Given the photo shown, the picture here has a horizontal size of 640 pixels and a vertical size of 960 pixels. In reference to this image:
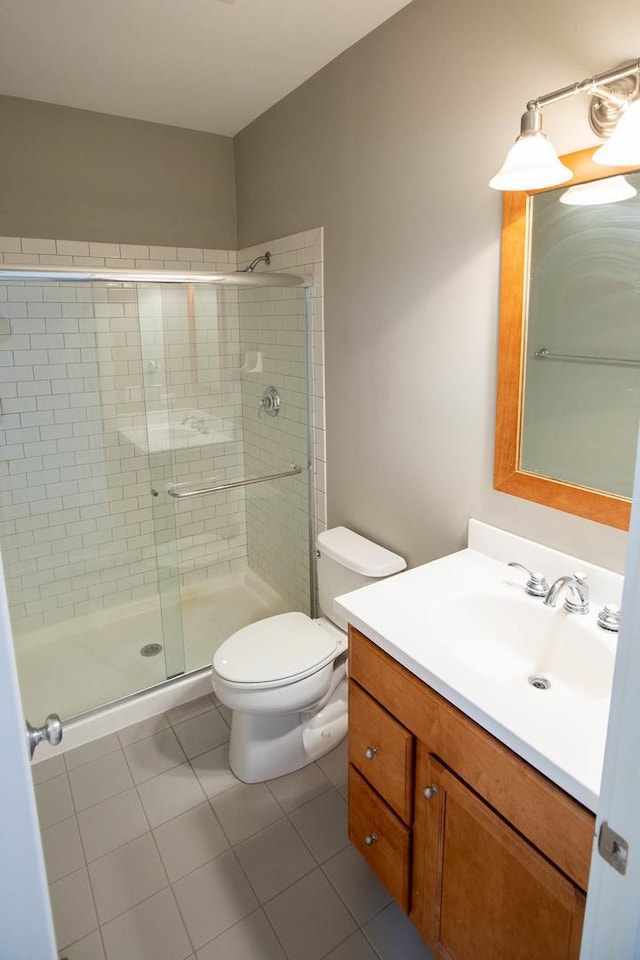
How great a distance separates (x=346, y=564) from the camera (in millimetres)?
2021

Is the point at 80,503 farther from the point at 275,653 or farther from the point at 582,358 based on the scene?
the point at 582,358

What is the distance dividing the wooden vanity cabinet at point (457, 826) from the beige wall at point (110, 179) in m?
2.21

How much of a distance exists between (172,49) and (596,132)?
1.49 metres

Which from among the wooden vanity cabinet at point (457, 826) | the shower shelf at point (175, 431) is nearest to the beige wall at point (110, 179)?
the shower shelf at point (175, 431)

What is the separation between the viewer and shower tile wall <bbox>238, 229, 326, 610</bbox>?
2365 mm

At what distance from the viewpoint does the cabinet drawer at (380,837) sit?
1333mm

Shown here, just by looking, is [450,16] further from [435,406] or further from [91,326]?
[91,326]

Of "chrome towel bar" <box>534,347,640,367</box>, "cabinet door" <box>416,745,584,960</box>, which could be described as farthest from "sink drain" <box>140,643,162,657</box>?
"chrome towel bar" <box>534,347,640,367</box>

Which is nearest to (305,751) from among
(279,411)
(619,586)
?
(619,586)

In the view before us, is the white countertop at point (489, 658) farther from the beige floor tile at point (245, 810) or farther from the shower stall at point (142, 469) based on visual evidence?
the shower stall at point (142, 469)

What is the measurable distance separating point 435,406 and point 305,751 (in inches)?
50.7

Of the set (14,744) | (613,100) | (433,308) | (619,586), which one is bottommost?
(619,586)

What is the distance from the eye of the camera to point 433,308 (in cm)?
173

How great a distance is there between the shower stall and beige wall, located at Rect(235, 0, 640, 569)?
351mm
